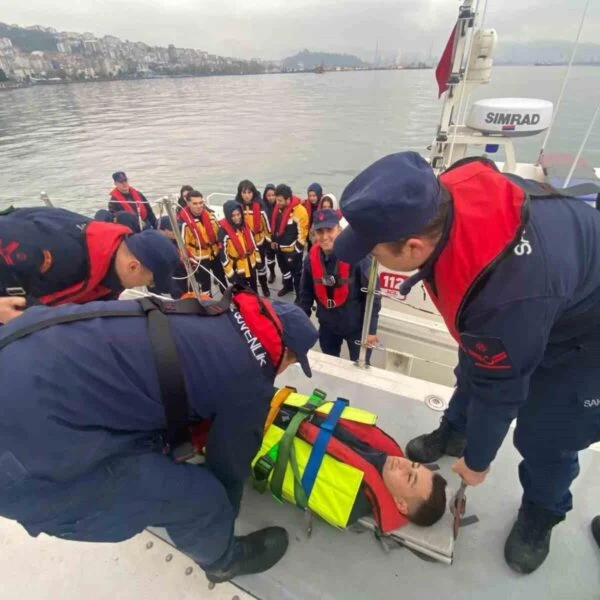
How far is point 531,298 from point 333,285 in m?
1.89

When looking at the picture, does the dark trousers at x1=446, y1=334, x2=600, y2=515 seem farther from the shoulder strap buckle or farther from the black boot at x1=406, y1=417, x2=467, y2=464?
the shoulder strap buckle

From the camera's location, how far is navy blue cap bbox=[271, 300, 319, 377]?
132cm

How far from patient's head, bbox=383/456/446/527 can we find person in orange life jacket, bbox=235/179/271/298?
410cm

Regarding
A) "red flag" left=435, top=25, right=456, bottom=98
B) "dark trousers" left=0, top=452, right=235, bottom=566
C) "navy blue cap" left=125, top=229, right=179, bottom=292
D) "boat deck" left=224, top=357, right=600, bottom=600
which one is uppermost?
"red flag" left=435, top=25, right=456, bottom=98

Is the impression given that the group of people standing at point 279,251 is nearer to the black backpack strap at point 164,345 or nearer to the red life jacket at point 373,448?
the red life jacket at point 373,448

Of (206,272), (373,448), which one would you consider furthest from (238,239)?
(373,448)

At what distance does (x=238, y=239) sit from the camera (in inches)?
195

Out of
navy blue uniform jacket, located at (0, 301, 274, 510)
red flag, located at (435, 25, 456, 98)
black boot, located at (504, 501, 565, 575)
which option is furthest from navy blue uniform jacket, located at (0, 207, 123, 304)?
red flag, located at (435, 25, 456, 98)

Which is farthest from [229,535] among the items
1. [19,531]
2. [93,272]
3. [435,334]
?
[435,334]

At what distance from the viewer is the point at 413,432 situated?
2104 millimetres

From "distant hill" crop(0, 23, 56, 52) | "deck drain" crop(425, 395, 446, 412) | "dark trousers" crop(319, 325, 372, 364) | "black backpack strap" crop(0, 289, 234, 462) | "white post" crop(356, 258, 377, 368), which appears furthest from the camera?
"distant hill" crop(0, 23, 56, 52)

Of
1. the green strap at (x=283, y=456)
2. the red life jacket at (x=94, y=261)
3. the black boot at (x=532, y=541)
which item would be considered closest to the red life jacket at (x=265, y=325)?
the green strap at (x=283, y=456)

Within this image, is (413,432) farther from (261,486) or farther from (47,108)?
(47,108)

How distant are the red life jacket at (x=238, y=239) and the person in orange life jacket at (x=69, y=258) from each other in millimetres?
2885
